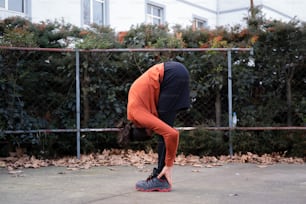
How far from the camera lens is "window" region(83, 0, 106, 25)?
41.7 feet

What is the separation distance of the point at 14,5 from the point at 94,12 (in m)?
3.08

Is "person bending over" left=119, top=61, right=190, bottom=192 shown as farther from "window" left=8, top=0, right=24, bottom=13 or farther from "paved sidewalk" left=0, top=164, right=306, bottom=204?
"window" left=8, top=0, right=24, bottom=13

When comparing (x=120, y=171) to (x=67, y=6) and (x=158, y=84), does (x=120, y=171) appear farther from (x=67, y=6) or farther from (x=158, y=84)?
(x=67, y=6)

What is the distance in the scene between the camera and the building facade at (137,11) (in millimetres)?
10745

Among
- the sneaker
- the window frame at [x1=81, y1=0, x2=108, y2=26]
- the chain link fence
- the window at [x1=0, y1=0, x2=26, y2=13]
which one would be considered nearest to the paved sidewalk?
the sneaker

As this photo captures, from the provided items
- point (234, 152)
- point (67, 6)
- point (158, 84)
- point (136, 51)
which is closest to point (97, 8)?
point (67, 6)

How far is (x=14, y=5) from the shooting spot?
10.6 meters

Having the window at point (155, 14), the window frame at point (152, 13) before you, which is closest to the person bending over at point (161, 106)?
the window frame at point (152, 13)

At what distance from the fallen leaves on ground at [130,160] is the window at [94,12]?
6.83m

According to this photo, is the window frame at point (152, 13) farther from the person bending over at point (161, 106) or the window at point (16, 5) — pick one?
the person bending over at point (161, 106)

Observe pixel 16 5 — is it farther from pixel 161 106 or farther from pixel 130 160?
pixel 161 106

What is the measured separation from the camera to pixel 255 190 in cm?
421

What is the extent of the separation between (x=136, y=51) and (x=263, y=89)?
2239 millimetres

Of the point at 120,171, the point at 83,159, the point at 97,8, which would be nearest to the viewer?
the point at 120,171
